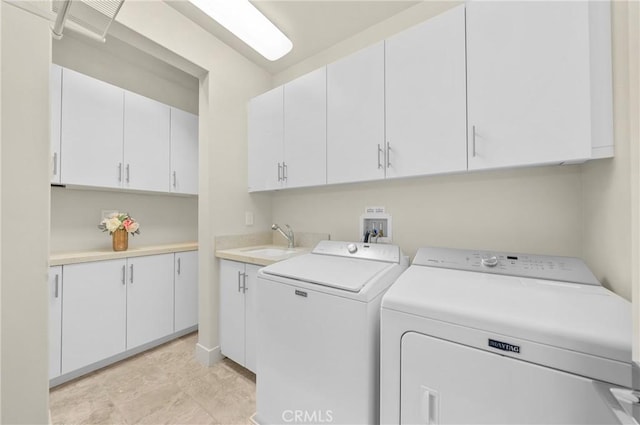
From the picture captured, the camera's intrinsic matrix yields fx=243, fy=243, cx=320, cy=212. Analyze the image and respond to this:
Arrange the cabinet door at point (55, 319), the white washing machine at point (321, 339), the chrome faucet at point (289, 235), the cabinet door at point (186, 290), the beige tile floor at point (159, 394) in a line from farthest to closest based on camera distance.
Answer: the cabinet door at point (186, 290)
the chrome faucet at point (289, 235)
the cabinet door at point (55, 319)
the beige tile floor at point (159, 394)
the white washing machine at point (321, 339)

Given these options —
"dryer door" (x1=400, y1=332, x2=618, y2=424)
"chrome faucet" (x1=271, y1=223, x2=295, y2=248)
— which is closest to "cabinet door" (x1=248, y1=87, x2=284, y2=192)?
"chrome faucet" (x1=271, y1=223, x2=295, y2=248)

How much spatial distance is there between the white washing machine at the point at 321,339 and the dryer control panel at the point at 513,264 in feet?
0.70

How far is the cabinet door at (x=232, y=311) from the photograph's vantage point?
185 centimetres

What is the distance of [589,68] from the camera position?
3.14 ft

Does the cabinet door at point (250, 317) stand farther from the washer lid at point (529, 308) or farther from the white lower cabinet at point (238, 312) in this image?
the washer lid at point (529, 308)

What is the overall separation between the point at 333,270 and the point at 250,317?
87 cm

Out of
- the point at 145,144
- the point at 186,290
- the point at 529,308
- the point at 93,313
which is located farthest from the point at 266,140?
the point at 529,308

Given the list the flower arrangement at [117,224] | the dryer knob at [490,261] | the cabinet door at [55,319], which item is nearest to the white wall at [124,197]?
the flower arrangement at [117,224]

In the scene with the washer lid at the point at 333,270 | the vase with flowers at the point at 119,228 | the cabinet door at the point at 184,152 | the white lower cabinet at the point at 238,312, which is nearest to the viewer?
the washer lid at the point at 333,270

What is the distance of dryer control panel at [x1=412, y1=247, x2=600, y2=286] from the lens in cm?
103

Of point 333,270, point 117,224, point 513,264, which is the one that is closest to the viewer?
point 513,264

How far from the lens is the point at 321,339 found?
43.5 inches

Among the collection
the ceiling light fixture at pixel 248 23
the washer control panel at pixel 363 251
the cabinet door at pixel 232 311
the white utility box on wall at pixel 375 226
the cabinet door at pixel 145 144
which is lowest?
the cabinet door at pixel 232 311

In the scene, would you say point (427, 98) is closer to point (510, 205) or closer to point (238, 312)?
point (510, 205)
